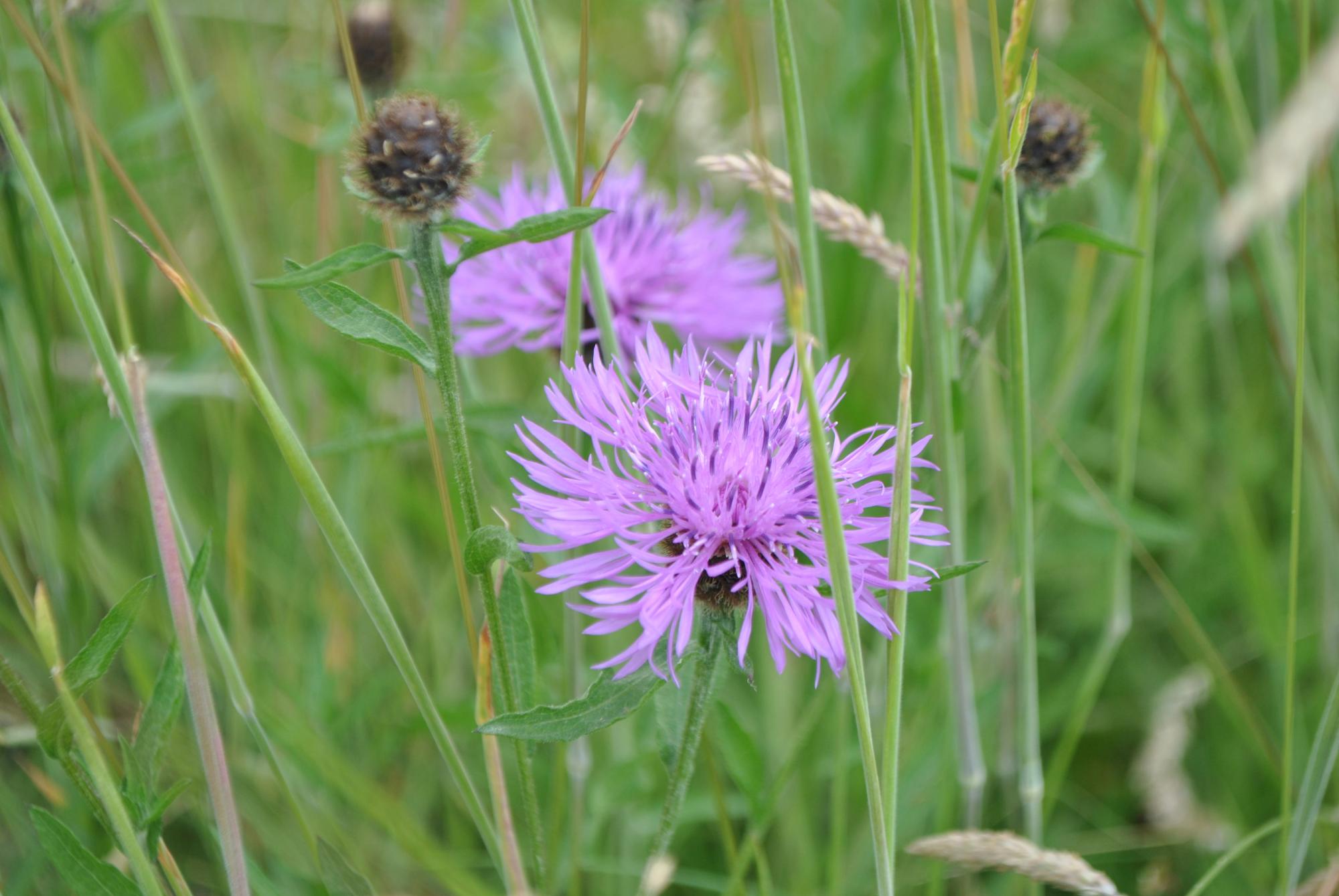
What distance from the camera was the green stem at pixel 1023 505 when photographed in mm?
1048

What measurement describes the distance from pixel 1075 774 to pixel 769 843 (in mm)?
635

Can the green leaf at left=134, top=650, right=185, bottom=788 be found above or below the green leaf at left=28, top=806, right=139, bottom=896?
above

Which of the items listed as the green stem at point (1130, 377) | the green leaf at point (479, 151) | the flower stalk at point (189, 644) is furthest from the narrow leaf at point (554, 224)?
the green stem at point (1130, 377)

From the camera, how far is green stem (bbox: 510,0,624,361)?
40.1 inches

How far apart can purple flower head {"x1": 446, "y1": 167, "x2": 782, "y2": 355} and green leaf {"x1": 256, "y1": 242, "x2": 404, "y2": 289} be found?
45 cm

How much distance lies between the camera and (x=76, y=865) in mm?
988

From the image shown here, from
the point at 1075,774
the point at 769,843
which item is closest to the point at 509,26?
the point at 769,843

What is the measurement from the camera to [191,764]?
137cm

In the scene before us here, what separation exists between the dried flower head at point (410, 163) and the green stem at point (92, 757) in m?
0.33

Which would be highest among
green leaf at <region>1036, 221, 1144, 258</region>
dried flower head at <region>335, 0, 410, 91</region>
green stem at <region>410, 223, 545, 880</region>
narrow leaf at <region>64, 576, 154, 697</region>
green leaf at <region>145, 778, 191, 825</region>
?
dried flower head at <region>335, 0, 410, 91</region>

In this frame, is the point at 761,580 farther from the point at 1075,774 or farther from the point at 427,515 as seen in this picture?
the point at 1075,774

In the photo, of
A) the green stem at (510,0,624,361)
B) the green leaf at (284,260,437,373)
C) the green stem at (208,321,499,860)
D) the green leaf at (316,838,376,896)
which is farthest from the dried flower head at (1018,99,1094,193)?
the green leaf at (316,838,376,896)

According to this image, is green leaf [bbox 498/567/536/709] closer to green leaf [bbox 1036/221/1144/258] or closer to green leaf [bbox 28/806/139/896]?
green leaf [bbox 28/806/139/896]

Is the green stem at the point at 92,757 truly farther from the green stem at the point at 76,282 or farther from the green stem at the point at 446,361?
the green stem at the point at 446,361
